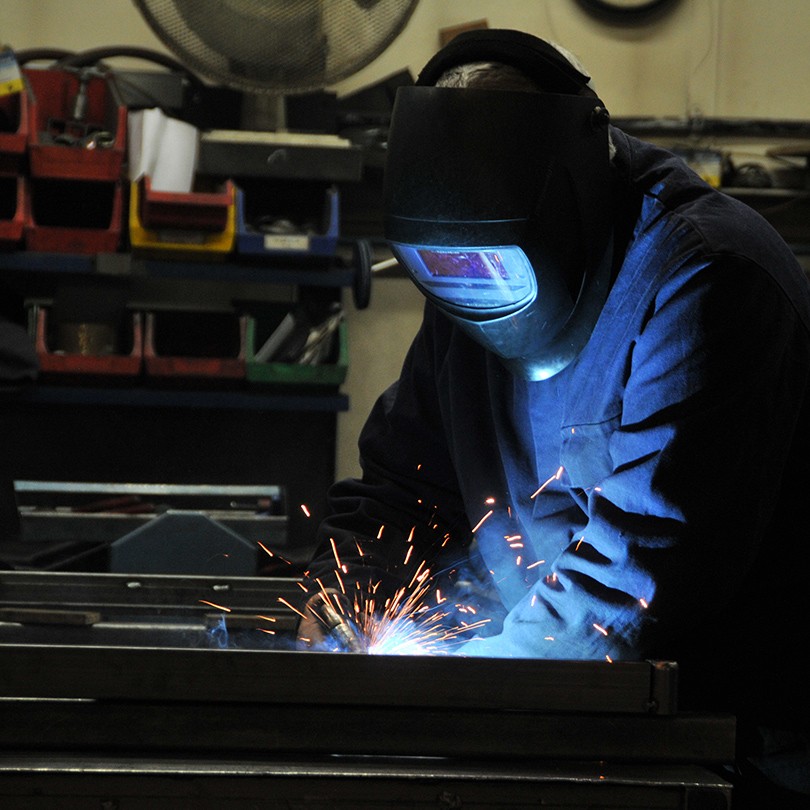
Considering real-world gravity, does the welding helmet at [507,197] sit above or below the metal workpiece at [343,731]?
above

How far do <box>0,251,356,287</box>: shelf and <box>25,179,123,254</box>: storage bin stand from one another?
0.03 meters

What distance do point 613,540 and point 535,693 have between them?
0.29m

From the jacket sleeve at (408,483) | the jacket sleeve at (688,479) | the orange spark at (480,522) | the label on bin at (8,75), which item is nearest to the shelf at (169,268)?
the label on bin at (8,75)

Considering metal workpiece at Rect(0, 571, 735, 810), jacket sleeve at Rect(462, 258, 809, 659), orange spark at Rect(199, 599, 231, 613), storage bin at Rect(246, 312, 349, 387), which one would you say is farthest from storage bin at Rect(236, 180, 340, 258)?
metal workpiece at Rect(0, 571, 735, 810)

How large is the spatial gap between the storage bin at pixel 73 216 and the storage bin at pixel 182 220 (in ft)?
0.24

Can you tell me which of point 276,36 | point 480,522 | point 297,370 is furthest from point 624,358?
point 297,370

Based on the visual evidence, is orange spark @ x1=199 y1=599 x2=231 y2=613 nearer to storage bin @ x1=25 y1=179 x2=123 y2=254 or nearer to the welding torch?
the welding torch

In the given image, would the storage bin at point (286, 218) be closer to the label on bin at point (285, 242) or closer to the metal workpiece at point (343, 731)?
the label on bin at point (285, 242)

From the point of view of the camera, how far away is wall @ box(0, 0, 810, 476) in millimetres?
3818

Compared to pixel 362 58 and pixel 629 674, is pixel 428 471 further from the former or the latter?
pixel 362 58

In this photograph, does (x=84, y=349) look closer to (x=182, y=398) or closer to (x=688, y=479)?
(x=182, y=398)

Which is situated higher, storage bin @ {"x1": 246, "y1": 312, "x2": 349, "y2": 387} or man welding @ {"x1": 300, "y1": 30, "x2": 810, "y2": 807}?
man welding @ {"x1": 300, "y1": 30, "x2": 810, "y2": 807}

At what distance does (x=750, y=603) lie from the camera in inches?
48.6

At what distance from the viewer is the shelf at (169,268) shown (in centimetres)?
→ 314
